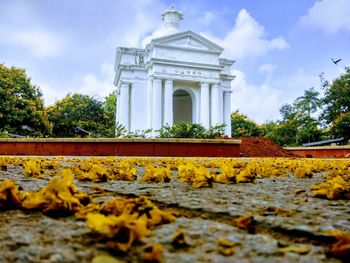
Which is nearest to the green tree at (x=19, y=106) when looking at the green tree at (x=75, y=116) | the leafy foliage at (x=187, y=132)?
the green tree at (x=75, y=116)

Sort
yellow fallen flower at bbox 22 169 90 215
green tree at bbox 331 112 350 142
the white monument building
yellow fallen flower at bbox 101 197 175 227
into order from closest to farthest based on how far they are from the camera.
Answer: yellow fallen flower at bbox 101 197 175 227 < yellow fallen flower at bbox 22 169 90 215 < green tree at bbox 331 112 350 142 < the white monument building

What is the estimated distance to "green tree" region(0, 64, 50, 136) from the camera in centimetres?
2289

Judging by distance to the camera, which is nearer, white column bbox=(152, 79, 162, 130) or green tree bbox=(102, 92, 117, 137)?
white column bbox=(152, 79, 162, 130)

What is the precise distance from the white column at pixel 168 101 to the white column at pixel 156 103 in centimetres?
40

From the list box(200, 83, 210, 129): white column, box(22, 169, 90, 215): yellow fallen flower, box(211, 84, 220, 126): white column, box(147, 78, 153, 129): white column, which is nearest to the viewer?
box(22, 169, 90, 215): yellow fallen flower

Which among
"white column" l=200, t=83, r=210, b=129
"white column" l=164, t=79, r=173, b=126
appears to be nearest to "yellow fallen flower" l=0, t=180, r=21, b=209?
"white column" l=164, t=79, r=173, b=126

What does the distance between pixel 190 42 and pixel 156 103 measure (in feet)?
16.7

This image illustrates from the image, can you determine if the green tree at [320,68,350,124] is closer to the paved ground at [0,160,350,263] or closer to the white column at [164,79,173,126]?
the white column at [164,79,173,126]

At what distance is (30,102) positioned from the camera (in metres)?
24.5

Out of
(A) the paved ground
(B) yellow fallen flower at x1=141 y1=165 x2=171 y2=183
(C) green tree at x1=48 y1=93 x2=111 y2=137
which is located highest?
(C) green tree at x1=48 y1=93 x2=111 y2=137

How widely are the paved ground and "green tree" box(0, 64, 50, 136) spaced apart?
2352 cm

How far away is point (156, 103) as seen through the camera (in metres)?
23.3

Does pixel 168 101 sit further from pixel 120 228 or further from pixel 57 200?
pixel 120 228

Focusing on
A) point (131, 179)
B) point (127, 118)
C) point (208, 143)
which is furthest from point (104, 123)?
point (131, 179)
